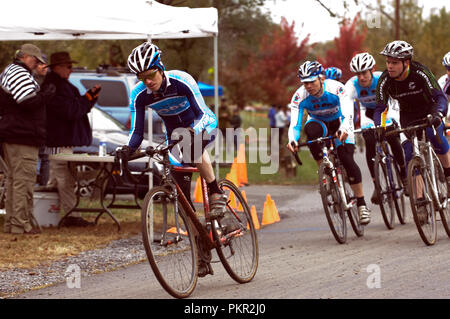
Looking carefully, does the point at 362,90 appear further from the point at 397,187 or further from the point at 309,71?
the point at 309,71

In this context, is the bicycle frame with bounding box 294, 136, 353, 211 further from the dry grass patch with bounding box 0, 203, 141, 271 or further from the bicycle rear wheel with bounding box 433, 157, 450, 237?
the dry grass patch with bounding box 0, 203, 141, 271

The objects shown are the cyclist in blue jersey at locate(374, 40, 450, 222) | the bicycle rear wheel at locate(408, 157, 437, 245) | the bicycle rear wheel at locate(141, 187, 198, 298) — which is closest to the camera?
the bicycle rear wheel at locate(141, 187, 198, 298)

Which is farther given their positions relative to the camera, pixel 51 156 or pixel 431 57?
pixel 431 57

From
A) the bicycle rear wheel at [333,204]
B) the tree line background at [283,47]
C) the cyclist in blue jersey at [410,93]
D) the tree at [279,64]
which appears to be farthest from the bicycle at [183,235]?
the tree at [279,64]

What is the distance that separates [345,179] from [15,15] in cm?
Answer: 436

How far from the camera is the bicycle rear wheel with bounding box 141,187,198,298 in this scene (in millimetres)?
6840

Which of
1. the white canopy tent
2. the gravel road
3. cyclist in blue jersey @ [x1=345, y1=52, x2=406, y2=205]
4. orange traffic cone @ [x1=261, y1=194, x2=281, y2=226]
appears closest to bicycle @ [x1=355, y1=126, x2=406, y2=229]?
cyclist in blue jersey @ [x1=345, y1=52, x2=406, y2=205]

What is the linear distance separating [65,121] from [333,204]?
3813mm

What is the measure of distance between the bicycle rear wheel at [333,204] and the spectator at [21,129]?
11.5 feet

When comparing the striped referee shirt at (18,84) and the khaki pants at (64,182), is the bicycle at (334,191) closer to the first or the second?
the striped referee shirt at (18,84)

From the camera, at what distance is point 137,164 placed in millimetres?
14430

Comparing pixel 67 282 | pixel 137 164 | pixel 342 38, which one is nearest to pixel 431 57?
pixel 342 38

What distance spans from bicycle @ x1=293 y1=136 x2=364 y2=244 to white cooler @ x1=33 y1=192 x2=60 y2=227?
3.88 metres
